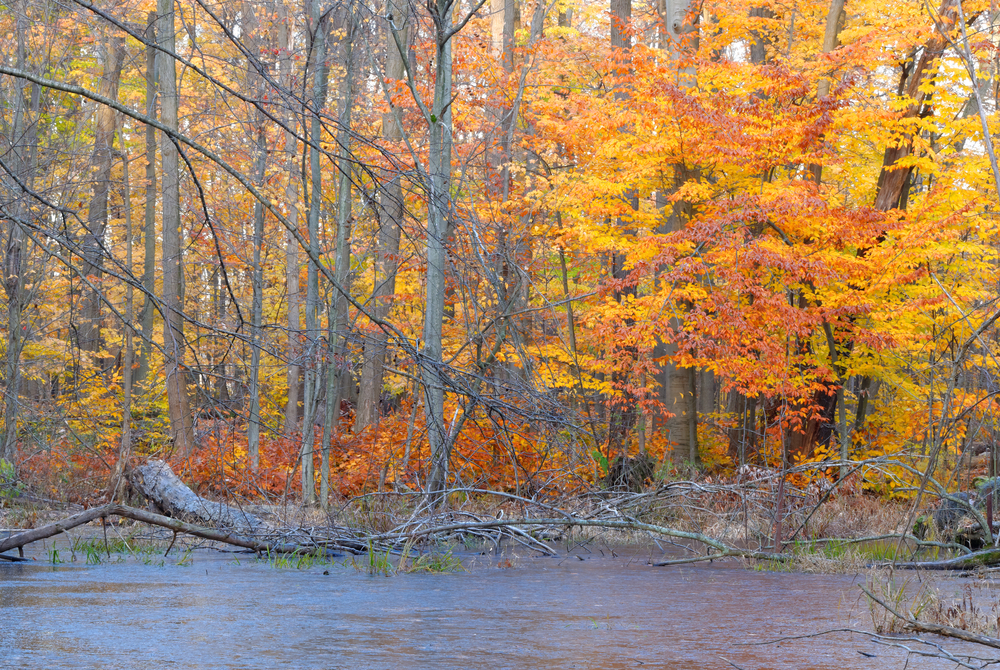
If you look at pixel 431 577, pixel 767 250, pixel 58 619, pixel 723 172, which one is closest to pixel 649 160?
pixel 723 172

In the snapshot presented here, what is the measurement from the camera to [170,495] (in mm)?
12812

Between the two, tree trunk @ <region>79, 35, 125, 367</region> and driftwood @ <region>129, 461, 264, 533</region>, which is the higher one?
tree trunk @ <region>79, 35, 125, 367</region>

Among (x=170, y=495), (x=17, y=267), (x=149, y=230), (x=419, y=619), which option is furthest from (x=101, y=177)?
(x=419, y=619)

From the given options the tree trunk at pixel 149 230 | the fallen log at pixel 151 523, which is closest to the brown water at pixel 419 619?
the fallen log at pixel 151 523

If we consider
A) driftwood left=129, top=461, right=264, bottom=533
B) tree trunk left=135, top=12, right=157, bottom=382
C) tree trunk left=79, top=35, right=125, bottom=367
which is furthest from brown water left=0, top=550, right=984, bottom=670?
tree trunk left=135, top=12, right=157, bottom=382

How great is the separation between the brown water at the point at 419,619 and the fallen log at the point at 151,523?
257mm

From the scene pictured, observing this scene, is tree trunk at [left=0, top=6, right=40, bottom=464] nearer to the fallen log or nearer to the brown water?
the fallen log

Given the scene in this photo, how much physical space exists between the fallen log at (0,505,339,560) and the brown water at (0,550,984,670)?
0.26 metres

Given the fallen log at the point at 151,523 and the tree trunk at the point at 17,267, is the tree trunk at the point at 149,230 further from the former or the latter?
the fallen log at the point at 151,523

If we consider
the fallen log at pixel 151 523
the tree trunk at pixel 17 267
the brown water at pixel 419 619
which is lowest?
the brown water at pixel 419 619

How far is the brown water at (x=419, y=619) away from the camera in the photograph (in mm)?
4625

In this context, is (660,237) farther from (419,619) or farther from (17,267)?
(419,619)

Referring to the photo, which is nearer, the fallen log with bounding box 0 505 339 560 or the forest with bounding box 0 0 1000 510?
the fallen log with bounding box 0 505 339 560

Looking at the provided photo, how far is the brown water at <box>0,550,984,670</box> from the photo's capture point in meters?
4.62
